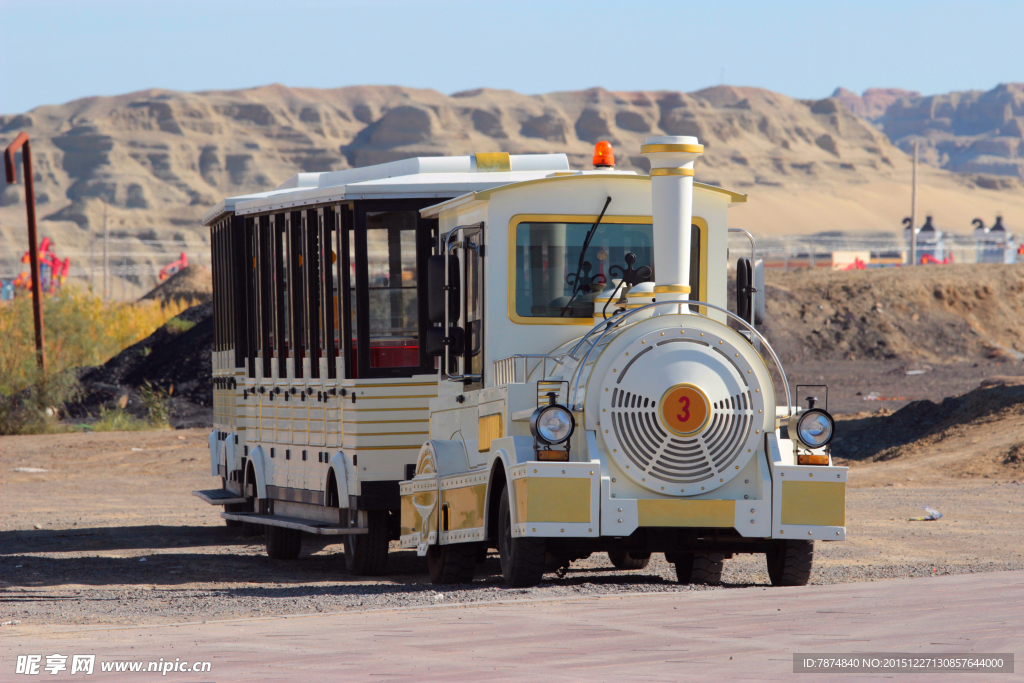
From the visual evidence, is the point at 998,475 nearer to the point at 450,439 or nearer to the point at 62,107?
the point at 450,439

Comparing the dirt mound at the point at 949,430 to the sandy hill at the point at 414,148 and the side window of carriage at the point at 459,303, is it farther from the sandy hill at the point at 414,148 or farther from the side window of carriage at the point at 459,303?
the sandy hill at the point at 414,148

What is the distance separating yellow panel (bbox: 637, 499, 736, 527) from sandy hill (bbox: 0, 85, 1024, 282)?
111286 millimetres

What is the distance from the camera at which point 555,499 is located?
8391 millimetres

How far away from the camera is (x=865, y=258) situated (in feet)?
232

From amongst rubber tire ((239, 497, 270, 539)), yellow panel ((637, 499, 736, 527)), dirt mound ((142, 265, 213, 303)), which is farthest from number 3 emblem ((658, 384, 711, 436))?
dirt mound ((142, 265, 213, 303))

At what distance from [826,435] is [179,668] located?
4.36m

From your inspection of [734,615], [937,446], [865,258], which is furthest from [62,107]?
[734,615]

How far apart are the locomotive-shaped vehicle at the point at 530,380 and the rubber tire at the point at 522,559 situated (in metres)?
0.01

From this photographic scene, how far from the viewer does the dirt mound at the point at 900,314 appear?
40062 millimetres

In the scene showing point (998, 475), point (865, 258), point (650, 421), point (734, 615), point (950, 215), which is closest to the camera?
point (734, 615)

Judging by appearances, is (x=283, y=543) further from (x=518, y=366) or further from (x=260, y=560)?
(x=518, y=366)

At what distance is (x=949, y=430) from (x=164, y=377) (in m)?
20.0

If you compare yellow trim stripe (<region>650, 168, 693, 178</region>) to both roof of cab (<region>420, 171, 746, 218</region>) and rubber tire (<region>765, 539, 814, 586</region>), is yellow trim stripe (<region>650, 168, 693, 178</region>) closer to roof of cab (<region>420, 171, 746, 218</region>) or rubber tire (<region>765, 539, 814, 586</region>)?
roof of cab (<region>420, 171, 746, 218</region>)

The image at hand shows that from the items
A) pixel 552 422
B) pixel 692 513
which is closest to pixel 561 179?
pixel 552 422
